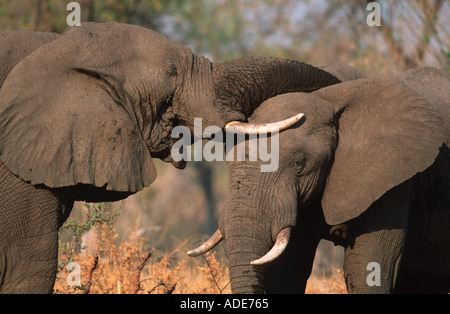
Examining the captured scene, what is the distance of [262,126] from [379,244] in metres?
1.13

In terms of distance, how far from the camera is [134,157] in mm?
5406

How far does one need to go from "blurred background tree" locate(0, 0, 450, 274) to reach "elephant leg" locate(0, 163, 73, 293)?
2.42m

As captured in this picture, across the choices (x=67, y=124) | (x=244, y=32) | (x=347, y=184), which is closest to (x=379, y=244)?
(x=347, y=184)

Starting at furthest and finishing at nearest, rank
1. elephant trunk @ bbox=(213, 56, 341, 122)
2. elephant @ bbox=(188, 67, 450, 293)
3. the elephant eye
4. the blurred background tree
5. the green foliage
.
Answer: the blurred background tree, the green foliage, elephant trunk @ bbox=(213, 56, 341, 122), the elephant eye, elephant @ bbox=(188, 67, 450, 293)

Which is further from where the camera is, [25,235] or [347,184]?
[347,184]

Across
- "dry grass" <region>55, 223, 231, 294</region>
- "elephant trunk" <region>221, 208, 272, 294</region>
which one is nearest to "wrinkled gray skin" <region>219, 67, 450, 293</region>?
"elephant trunk" <region>221, 208, 272, 294</region>

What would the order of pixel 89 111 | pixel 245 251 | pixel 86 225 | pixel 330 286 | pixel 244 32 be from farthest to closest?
pixel 244 32, pixel 330 286, pixel 86 225, pixel 89 111, pixel 245 251

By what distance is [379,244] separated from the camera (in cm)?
564

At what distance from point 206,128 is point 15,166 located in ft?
3.92

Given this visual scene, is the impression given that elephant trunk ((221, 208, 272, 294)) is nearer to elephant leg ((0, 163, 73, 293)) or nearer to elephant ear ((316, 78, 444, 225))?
elephant ear ((316, 78, 444, 225))

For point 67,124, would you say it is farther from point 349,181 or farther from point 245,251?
point 349,181

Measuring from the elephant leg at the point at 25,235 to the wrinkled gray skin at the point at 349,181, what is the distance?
1.08m

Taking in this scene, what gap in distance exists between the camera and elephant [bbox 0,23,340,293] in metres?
5.16

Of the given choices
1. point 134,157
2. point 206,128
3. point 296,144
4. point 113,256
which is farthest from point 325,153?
point 113,256
